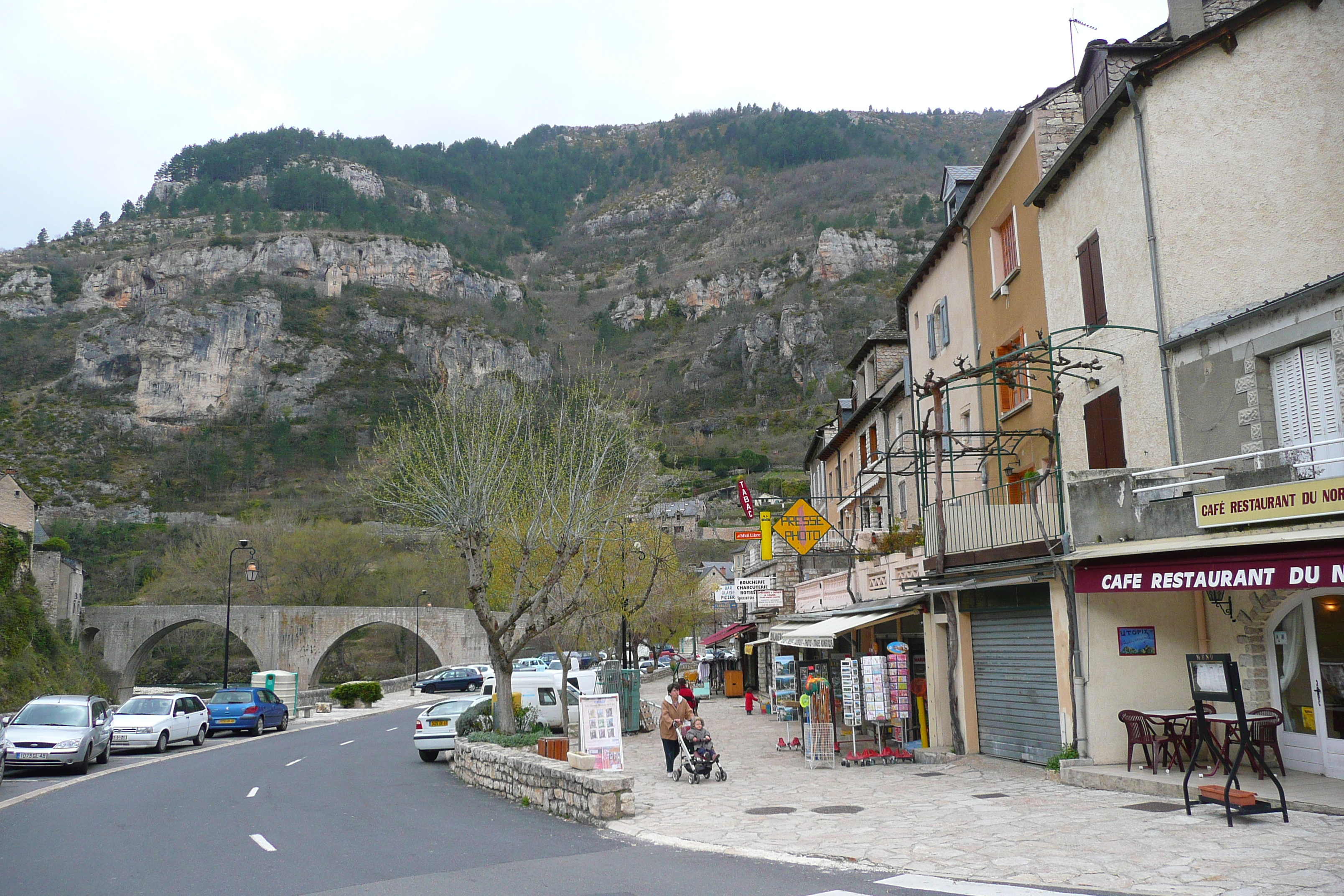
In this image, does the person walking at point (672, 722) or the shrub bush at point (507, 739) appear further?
the shrub bush at point (507, 739)

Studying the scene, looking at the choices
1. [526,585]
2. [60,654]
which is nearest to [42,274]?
[60,654]

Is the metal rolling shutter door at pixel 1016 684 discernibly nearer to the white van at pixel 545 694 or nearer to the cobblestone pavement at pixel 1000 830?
the cobblestone pavement at pixel 1000 830

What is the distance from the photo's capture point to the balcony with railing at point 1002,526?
12938 mm

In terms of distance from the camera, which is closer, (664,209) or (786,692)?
(786,692)

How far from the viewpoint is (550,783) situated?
12.5m

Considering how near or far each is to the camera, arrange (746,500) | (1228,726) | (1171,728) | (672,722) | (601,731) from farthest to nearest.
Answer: (746,500) → (672,722) → (601,731) → (1171,728) → (1228,726)

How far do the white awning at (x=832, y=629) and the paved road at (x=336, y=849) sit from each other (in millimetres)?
6676

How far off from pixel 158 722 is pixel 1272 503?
1026 inches

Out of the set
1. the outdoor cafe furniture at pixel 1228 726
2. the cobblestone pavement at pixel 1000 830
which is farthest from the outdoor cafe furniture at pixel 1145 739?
the cobblestone pavement at pixel 1000 830

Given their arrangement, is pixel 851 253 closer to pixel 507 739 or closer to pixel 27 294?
pixel 27 294

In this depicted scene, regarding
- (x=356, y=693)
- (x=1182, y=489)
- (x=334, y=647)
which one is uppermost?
(x=1182, y=489)

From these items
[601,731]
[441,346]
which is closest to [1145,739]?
[601,731]

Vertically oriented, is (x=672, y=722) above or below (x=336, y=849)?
above

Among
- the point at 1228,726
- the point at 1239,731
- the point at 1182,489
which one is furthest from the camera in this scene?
the point at 1182,489
